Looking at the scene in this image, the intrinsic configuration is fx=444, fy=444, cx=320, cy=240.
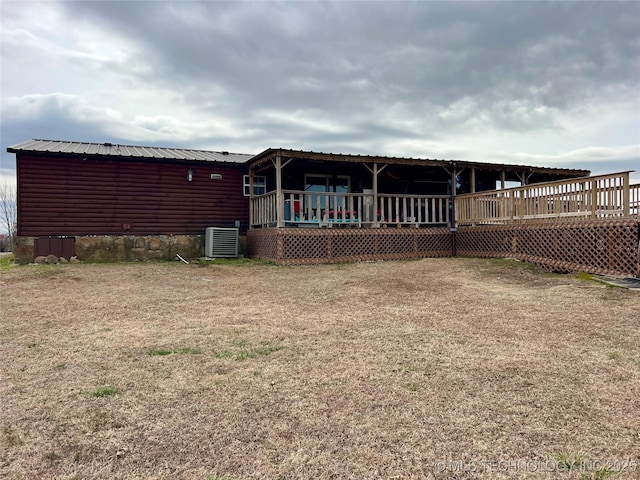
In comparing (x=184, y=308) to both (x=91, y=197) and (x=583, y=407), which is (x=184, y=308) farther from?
(x=91, y=197)

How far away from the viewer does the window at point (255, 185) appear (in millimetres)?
16078

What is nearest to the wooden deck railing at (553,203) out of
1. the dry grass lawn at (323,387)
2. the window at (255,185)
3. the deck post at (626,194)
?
the deck post at (626,194)

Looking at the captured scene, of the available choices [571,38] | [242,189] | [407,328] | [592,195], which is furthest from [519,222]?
[242,189]

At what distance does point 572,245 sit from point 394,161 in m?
5.79

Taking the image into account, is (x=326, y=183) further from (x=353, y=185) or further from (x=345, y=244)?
(x=345, y=244)

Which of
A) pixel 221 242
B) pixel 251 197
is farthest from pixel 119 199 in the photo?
pixel 251 197

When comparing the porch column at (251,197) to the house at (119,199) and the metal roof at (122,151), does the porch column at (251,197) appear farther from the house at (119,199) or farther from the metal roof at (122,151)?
the metal roof at (122,151)

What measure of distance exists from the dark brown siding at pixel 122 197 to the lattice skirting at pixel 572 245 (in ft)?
28.6

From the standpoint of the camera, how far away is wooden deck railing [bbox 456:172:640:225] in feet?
32.7

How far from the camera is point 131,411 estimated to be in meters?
3.33

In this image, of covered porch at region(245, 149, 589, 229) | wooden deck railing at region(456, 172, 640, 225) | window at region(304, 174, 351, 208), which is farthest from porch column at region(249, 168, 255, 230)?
wooden deck railing at region(456, 172, 640, 225)

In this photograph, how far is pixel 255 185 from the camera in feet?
53.3

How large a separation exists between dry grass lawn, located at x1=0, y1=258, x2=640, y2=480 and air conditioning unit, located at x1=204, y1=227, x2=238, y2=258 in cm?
688

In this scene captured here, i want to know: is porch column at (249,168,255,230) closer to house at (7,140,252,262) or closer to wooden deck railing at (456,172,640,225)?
house at (7,140,252,262)
